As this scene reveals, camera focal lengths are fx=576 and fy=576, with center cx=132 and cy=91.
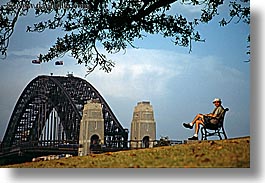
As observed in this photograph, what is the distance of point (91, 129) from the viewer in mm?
3531

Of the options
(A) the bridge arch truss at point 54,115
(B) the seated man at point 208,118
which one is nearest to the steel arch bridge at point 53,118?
(A) the bridge arch truss at point 54,115

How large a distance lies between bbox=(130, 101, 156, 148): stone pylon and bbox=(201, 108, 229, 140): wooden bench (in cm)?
30

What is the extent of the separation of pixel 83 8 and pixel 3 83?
2.24ft

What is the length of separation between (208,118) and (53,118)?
0.95m

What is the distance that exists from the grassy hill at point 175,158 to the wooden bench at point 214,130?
4cm

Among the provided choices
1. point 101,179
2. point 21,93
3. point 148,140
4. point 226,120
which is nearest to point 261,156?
point 226,120

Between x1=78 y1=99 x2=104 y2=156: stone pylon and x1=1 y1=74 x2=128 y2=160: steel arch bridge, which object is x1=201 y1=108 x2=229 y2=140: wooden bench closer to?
x1=1 y1=74 x2=128 y2=160: steel arch bridge

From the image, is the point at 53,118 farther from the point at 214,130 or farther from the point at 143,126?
the point at 214,130

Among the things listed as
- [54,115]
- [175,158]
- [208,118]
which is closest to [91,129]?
[54,115]

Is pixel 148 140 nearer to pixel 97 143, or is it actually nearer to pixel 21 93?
pixel 97 143

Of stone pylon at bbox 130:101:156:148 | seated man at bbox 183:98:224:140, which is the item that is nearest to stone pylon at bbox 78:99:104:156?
stone pylon at bbox 130:101:156:148

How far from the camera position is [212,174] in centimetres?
331

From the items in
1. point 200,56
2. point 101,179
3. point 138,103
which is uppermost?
point 200,56

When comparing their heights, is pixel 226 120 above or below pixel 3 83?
below
